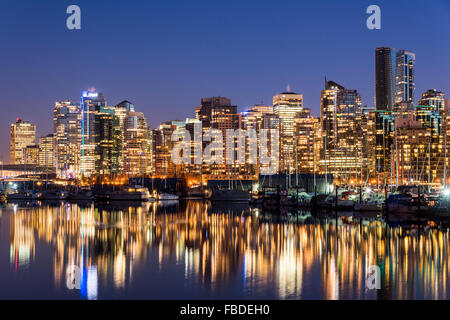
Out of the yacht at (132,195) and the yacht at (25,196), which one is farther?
the yacht at (25,196)

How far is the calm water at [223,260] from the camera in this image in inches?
1065

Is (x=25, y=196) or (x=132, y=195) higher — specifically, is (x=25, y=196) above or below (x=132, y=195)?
below

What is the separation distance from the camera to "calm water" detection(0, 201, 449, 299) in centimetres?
2705

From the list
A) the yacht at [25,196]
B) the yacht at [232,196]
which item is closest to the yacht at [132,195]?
the yacht at [232,196]

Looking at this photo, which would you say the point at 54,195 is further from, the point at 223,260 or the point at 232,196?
the point at 223,260

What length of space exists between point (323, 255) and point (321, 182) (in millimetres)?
79212

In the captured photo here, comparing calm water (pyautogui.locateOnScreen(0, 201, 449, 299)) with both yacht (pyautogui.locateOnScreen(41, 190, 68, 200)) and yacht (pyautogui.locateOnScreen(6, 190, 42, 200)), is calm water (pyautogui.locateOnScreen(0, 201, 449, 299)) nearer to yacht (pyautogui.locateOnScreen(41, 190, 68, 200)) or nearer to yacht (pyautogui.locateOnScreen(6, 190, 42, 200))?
yacht (pyautogui.locateOnScreen(41, 190, 68, 200))

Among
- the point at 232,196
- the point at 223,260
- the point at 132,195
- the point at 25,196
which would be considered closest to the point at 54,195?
the point at 25,196

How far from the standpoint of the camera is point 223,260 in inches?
1395

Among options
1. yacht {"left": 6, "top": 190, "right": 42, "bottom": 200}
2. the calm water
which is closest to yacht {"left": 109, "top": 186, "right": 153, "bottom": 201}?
yacht {"left": 6, "top": 190, "right": 42, "bottom": 200}

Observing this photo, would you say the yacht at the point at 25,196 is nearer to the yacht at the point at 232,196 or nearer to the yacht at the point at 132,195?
the yacht at the point at 132,195

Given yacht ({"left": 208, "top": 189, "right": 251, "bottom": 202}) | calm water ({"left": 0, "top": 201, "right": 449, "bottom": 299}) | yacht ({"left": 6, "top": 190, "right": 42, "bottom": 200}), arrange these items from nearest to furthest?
calm water ({"left": 0, "top": 201, "right": 449, "bottom": 299}) < yacht ({"left": 208, "top": 189, "right": 251, "bottom": 202}) < yacht ({"left": 6, "top": 190, "right": 42, "bottom": 200})

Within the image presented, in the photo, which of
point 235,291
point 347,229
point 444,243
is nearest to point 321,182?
point 347,229
